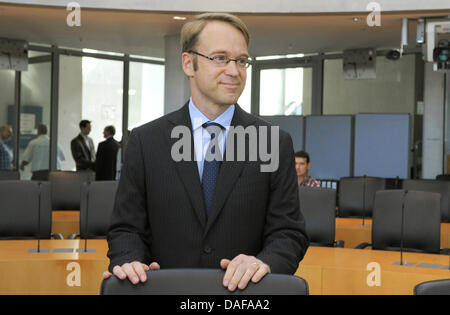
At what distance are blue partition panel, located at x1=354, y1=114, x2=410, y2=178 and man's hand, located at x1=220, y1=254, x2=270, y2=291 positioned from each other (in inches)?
432

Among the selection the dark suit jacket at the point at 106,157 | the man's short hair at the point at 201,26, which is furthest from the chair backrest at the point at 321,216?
the dark suit jacket at the point at 106,157

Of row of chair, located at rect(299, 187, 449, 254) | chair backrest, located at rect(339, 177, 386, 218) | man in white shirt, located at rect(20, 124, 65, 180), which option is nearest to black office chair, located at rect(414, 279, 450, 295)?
row of chair, located at rect(299, 187, 449, 254)

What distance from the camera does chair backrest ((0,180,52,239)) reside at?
18.5 ft

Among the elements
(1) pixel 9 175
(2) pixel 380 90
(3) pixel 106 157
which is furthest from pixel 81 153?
(2) pixel 380 90

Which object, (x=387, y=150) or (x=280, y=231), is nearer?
(x=280, y=231)

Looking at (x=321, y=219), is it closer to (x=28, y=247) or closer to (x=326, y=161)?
(x=28, y=247)

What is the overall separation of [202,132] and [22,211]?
4027mm

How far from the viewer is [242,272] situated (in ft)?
5.54

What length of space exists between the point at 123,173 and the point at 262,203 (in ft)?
1.35

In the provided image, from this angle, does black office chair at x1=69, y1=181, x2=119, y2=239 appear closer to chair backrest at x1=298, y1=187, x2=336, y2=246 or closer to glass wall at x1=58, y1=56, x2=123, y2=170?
chair backrest at x1=298, y1=187, x2=336, y2=246

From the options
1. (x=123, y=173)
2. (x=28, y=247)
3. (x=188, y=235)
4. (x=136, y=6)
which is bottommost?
(x=28, y=247)

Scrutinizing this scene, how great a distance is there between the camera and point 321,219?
231 inches

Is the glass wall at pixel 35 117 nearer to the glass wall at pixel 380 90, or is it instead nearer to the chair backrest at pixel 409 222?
the glass wall at pixel 380 90
